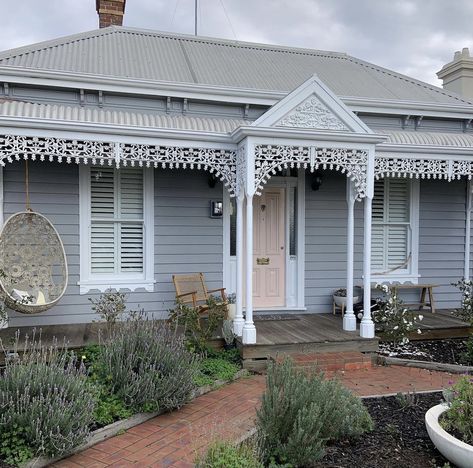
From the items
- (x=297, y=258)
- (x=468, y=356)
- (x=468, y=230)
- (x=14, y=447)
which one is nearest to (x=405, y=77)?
(x=468, y=230)

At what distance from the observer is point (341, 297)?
7258 mm

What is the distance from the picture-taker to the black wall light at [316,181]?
738cm

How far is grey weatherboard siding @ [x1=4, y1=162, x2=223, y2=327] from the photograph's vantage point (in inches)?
253

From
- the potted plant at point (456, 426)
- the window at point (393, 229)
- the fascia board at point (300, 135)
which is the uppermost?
the fascia board at point (300, 135)

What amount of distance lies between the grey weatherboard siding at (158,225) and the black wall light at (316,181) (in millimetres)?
1571

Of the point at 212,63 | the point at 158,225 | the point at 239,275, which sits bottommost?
the point at 239,275

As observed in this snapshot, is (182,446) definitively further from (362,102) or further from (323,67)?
(323,67)

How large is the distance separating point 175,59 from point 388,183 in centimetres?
457

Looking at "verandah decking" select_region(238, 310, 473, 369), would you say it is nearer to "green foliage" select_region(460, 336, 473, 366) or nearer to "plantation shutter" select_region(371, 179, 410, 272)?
"green foliage" select_region(460, 336, 473, 366)

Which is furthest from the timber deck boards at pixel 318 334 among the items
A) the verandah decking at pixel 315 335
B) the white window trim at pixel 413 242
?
the white window trim at pixel 413 242

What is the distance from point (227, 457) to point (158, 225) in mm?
4640

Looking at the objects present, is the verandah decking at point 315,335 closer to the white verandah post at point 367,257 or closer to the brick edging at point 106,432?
the white verandah post at point 367,257

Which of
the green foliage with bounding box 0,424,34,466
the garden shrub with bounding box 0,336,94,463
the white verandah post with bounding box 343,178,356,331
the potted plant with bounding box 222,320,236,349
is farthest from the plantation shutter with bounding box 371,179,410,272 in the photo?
the green foliage with bounding box 0,424,34,466

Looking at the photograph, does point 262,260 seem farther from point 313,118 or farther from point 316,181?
point 313,118
